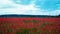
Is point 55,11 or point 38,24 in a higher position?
point 55,11

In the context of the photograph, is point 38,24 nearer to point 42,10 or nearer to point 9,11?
point 42,10

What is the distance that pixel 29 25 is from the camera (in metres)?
1.63

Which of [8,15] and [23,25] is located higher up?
[8,15]

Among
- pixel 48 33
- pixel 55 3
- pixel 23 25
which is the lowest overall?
pixel 48 33

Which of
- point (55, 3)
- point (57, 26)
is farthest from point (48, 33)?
point (55, 3)

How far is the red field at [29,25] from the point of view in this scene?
1.60m

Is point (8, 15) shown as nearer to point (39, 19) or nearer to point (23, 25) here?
point (23, 25)

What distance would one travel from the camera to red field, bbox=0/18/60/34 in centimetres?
160

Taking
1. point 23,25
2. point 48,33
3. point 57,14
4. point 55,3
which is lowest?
point 48,33

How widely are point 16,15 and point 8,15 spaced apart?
0.09 metres

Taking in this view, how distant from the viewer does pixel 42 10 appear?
Answer: 5.43ft

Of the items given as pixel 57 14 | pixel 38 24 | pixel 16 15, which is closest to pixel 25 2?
pixel 16 15

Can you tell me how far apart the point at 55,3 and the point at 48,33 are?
1.21 ft

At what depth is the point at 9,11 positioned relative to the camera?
1636 mm
